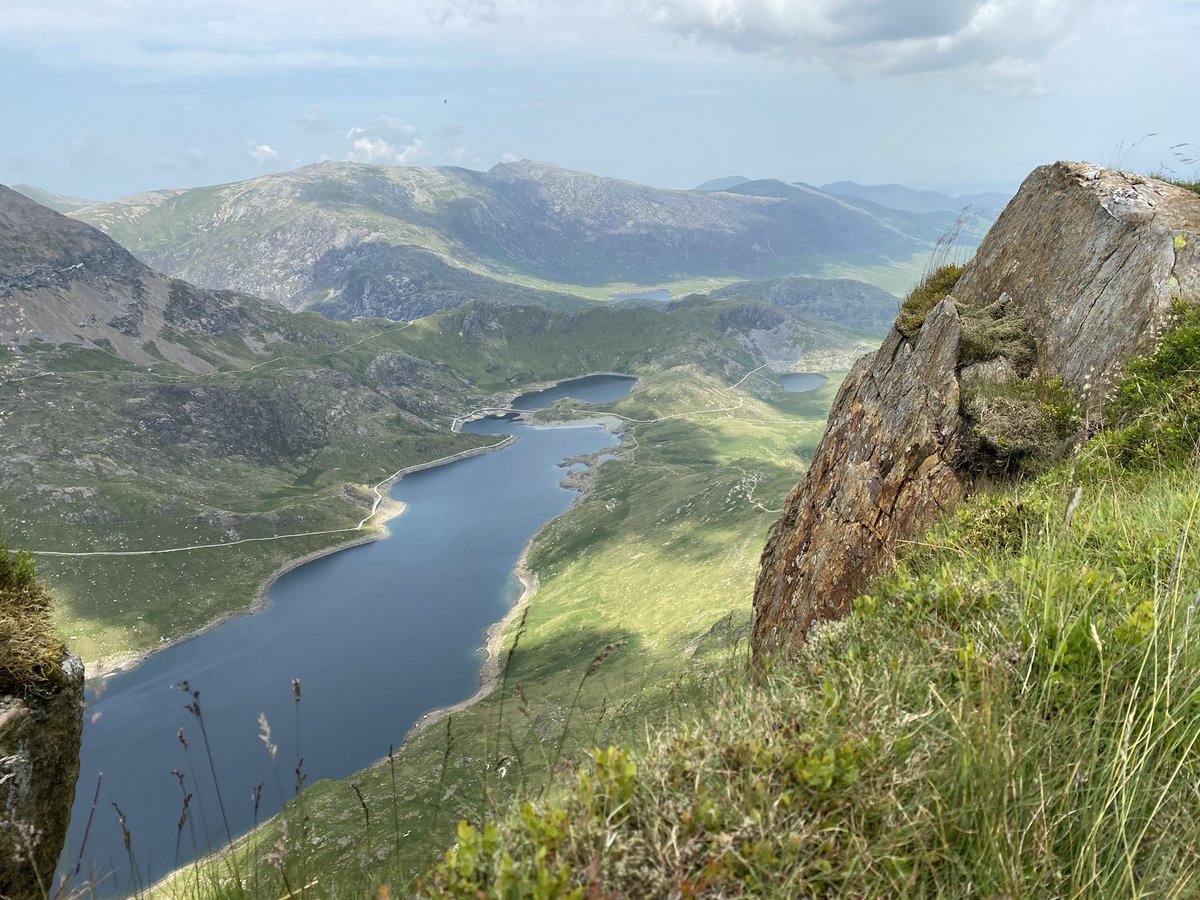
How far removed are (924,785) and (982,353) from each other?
17803 mm

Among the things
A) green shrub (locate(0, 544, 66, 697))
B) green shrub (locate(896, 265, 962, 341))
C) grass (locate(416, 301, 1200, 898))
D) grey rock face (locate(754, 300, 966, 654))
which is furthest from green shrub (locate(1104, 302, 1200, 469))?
green shrub (locate(0, 544, 66, 697))

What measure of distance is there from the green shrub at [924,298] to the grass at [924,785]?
1964 centimetres

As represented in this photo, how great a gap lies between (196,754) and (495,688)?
167ft

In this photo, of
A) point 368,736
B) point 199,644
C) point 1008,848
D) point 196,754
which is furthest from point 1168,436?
point 199,644

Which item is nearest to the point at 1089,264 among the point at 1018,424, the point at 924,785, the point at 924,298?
the point at 1018,424

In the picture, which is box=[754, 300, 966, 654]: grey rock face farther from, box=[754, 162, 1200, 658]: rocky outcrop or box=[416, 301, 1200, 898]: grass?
box=[416, 301, 1200, 898]: grass

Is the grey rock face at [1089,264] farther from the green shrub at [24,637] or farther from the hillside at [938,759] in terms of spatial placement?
the green shrub at [24,637]

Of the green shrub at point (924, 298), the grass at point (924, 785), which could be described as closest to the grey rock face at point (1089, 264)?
the green shrub at point (924, 298)

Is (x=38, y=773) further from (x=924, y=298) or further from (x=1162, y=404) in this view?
(x=924, y=298)

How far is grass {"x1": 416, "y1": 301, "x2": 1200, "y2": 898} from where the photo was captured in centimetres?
358

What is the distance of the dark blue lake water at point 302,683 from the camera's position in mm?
105562

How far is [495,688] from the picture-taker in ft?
415

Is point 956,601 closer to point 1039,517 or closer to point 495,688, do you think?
point 1039,517

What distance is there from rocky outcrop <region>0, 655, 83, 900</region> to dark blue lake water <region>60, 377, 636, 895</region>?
88.6 meters
